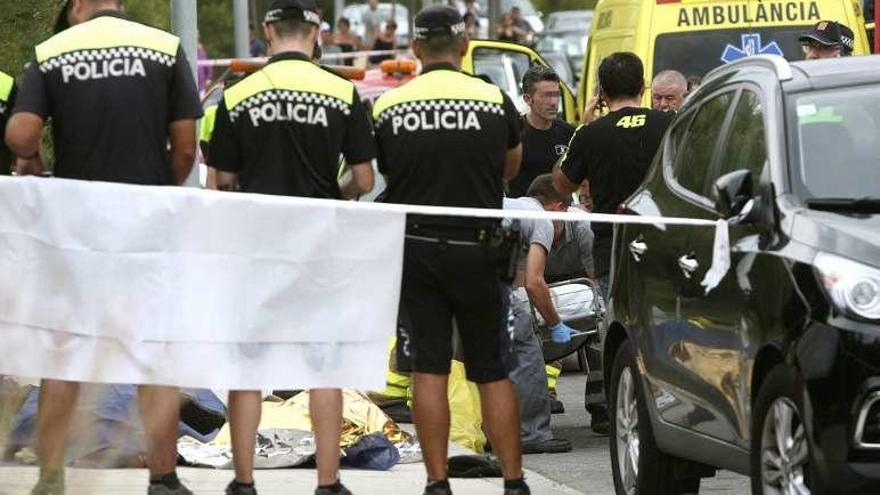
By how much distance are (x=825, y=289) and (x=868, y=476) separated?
1.84 ft

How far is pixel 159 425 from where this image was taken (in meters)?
8.37

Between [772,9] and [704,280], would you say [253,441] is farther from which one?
[772,9]

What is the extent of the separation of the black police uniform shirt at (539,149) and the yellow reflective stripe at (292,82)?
534cm

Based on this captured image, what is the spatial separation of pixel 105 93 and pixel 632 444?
245 cm

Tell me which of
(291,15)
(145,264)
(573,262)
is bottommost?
(573,262)

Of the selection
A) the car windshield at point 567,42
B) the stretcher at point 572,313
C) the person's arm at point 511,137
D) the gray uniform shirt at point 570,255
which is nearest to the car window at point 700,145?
the person's arm at point 511,137

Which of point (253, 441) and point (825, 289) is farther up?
point (825, 289)

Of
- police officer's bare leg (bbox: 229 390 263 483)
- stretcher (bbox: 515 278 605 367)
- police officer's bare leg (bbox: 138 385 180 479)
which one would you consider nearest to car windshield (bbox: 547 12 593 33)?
stretcher (bbox: 515 278 605 367)

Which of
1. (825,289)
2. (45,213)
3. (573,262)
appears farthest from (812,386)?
(573,262)

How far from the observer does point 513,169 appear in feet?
30.1

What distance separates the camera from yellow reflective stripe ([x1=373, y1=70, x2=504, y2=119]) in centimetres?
888

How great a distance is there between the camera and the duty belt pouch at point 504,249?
8.85 m

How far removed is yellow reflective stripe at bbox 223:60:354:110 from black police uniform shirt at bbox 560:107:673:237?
313cm

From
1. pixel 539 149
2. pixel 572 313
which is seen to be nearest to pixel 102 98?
pixel 572 313
